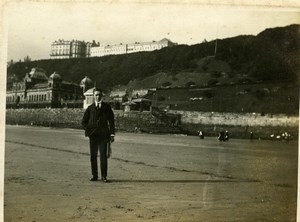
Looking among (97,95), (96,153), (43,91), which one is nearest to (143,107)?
(97,95)

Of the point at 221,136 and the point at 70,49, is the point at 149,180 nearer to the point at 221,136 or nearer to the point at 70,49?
the point at 221,136

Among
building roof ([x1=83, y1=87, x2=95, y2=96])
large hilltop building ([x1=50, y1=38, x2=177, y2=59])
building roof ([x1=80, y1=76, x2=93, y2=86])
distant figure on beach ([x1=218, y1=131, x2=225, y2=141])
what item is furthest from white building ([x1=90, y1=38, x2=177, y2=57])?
distant figure on beach ([x1=218, y1=131, x2=225, y2=141])

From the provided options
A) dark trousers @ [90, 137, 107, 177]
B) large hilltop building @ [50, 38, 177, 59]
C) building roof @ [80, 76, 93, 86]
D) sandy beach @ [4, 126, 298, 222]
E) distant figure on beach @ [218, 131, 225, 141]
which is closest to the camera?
sandy beach @ [4, 126, 298, 222]

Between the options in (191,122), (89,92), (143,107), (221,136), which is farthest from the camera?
(191,122)

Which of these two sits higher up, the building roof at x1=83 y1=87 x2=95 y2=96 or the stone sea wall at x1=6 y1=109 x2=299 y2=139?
the building roof at x1=83 y1=87 x2=95 y2=96

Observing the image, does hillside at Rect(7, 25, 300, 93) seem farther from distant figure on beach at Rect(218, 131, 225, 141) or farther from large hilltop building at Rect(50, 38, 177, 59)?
distant figure on beach at Rect(218, 131, 225, 141)

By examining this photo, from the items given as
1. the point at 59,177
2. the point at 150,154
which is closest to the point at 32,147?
the point at 59,177

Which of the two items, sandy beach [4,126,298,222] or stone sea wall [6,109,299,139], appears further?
stone sea wall [6,109,299,139]
